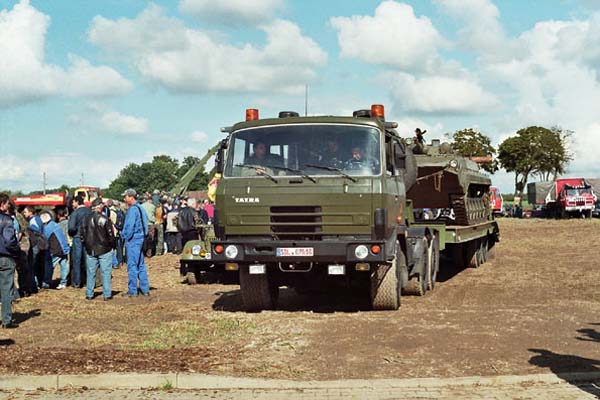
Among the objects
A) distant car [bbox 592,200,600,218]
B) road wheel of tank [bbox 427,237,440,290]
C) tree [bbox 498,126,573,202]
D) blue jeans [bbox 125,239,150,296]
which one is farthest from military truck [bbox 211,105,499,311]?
tree [bbox 498,126,573,202]

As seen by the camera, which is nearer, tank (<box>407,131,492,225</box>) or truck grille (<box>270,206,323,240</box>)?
truck grille (<box>270,206,323,240</box>)

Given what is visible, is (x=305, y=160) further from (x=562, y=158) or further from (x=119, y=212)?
(x=562, y=158)

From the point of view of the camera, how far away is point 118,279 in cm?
1762

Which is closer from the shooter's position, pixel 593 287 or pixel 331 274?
pixel 331 274

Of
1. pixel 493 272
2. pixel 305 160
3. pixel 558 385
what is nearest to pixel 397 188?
pixel 305 160

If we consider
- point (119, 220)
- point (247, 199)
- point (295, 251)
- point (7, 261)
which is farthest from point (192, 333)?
point (119, 220)

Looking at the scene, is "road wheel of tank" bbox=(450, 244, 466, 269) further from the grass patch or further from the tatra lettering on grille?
the grass patch

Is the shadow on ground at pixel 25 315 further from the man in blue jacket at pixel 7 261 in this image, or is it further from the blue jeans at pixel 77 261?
the blue jeans at pixel 77 261

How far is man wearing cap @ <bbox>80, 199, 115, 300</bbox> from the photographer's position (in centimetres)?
1334

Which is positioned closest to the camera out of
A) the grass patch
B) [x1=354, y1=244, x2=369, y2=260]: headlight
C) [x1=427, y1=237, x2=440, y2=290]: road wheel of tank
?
the grass patch

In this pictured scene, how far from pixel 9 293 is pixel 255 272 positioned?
11.0ft

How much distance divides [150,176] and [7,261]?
401 ft

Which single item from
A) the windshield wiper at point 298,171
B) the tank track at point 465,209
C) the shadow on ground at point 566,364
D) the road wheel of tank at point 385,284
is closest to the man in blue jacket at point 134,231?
the windshield wiper at point 298,171

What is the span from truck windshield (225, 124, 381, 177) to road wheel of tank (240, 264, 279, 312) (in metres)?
1.58
